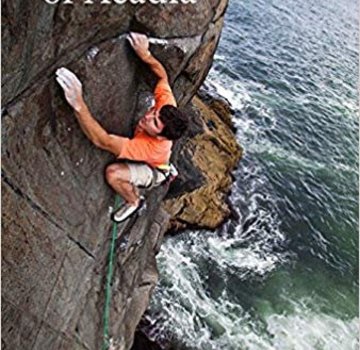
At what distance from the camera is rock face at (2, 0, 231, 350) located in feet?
23.5

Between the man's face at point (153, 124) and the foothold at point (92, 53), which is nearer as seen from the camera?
the foothold at point (92, 53)

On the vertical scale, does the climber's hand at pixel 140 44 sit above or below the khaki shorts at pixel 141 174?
above

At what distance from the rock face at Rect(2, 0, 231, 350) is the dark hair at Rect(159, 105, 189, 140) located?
0.89 meters

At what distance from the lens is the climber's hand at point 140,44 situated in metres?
8.27

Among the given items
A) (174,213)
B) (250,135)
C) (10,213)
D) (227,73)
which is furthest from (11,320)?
(227,73)

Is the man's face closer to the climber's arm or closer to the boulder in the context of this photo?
the climber's arm

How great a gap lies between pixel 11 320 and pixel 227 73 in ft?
80.2

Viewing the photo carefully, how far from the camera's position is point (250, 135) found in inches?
1055

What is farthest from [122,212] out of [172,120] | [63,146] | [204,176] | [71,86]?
[204,176]

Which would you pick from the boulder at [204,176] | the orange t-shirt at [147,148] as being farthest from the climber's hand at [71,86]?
the boulder at [204,176]

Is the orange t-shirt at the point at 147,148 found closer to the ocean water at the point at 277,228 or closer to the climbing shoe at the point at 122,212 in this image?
the climbing shoe at the point at 122,212

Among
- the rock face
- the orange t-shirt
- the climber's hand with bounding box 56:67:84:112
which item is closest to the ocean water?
→ the rock face

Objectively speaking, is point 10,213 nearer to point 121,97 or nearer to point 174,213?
point 121,97

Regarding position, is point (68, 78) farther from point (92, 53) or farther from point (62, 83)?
point (92, 53)
